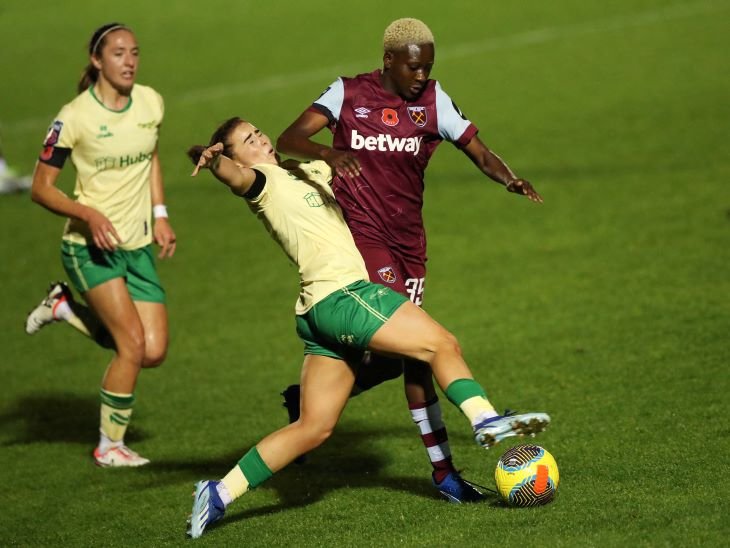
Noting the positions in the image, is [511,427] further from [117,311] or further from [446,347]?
[117,311]

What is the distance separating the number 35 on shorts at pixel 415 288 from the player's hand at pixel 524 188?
880mm

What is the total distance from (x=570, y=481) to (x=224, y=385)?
405 cm

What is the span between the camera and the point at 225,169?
6.16 meters

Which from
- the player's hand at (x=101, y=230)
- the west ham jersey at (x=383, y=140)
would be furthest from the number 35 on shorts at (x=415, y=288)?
the player's hand at (x=101, y=230)

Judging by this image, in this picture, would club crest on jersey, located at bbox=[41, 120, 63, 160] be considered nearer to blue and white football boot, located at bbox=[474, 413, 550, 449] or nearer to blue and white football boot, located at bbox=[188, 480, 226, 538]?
blue and white football boot, located at bbox=[188, 480, 226, 538]

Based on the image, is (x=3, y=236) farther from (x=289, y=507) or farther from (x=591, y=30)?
(x=591, y=30)

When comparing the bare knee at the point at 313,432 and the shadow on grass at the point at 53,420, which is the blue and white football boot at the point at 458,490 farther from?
the shadow on grass at the point at 53,420

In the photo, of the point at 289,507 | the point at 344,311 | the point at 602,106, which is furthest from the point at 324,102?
the point at 602,106

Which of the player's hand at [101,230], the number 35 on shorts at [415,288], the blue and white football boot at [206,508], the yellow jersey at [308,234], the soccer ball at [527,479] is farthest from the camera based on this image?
the player's hand at [101,230]

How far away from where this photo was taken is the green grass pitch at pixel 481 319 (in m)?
6.79

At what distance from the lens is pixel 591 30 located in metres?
24.1

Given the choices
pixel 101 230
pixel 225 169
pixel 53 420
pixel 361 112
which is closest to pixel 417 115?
pixel 361 112

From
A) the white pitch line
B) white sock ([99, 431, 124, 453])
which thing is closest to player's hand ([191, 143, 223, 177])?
white sock ([99, 431, 124, 453])

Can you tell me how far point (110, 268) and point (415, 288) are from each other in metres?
2.28
